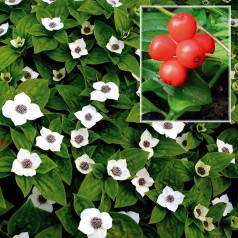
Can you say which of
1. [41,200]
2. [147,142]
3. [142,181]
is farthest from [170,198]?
[41,200]

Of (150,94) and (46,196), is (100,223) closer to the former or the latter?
(46,196)

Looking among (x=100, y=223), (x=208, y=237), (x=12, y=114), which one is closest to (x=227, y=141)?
(x=208, y=237)

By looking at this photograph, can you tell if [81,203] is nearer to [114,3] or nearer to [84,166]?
[84,166]

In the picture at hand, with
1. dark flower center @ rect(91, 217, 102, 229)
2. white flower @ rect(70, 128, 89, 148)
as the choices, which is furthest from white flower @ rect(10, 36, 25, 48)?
dark flower center @ rect(91, 217, 102, 229)

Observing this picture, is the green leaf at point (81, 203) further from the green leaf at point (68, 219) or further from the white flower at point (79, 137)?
the white flower at point (79, 137)

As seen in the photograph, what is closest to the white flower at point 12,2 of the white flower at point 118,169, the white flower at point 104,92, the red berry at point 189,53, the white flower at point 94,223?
the white flower at point 104,92

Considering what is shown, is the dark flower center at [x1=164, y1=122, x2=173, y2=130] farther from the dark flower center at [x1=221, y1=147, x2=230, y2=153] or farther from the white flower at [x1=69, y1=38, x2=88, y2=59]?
the white flower at [x1=69, y1=38, x2=88, y2=59]
